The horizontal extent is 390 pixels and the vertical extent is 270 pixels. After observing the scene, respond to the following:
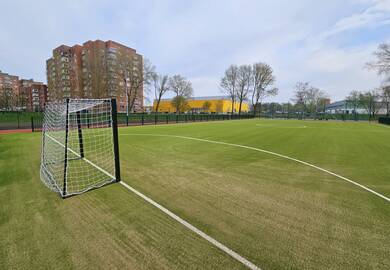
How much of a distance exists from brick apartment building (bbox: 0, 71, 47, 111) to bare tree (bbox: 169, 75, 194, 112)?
36570 millimetres

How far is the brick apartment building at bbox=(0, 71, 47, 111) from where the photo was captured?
48938mm

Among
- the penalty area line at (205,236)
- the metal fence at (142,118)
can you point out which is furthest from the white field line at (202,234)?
the metal fence at (142,118)

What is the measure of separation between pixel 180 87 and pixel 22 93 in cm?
4416

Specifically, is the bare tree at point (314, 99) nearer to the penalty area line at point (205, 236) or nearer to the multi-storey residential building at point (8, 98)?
the penalty area line at point (205, 236)

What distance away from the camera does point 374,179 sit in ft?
15.6

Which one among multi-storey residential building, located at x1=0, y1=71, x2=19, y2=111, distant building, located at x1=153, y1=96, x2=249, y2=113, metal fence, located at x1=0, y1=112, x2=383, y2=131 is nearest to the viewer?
metal fence, located at x1=0, y1=112, x2=383, y2=131

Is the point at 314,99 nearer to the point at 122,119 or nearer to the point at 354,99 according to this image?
the point at 354,99

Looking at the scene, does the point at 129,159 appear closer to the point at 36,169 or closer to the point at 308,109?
the point at 36,169

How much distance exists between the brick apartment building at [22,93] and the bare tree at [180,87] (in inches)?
1440

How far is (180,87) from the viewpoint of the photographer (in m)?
59.2

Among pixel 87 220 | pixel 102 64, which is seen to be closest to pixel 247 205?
pixel 87 220

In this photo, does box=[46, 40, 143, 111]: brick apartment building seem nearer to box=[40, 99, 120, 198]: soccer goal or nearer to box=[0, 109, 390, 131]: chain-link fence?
box=[0, 109, 390, 131]: chain-link fence

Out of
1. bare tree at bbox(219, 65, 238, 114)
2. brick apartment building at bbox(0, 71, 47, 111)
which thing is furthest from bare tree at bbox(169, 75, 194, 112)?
brick apartment building at bbox(0, 71, 47, 111)

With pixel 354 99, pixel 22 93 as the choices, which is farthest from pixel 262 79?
pixel 22 93
